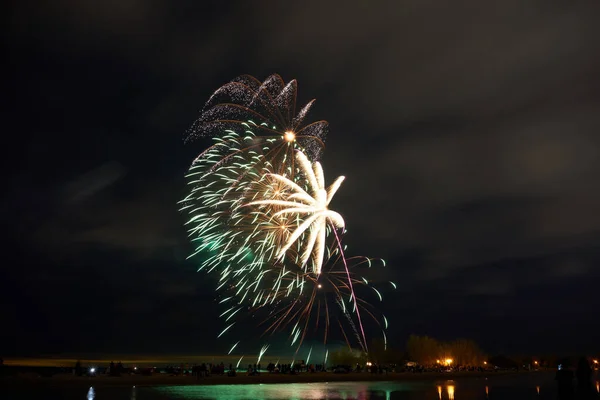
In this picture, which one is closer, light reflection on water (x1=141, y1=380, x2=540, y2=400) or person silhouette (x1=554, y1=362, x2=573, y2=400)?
light reflection on water (x1=141, y1=380, x2=540, y2=400)

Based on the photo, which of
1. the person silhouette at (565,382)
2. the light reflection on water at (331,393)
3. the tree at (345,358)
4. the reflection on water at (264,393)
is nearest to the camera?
the reflection on water at (264,393)

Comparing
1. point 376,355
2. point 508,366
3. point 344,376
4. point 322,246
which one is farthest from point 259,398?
point 508,366

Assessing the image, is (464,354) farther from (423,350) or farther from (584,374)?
(584,374)

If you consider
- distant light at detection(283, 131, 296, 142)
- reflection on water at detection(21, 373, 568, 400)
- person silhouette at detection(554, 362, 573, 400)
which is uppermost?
distant light at detection(283, 131, 296, 142)

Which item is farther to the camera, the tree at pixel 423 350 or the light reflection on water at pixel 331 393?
the tree at pixel 423 350

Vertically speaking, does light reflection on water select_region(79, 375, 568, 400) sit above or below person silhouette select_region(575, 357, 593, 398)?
below

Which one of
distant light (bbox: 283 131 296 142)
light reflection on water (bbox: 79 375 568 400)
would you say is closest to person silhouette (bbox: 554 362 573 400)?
light reflection on water (bbox: 79 375 568 400)

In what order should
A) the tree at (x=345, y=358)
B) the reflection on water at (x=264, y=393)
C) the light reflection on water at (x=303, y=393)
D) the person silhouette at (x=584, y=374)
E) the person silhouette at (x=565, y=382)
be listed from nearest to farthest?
1. the reflection on water at (x=264, y=393)
2. the light reflection on water at (x=303, y=393)
3. the person silhouette at (x=565, y=382)
4. the person silhouette at (x=584, y=374)
5. the tree at (x=345, y=358)

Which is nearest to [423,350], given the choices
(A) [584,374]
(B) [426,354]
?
(B) [426,354]

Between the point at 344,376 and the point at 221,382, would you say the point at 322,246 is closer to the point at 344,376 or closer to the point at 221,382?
the point at 221,382

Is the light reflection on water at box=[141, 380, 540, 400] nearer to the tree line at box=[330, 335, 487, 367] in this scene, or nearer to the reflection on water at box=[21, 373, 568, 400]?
the reflection on water at box=[21, 373, 568, 400]

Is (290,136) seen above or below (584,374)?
above

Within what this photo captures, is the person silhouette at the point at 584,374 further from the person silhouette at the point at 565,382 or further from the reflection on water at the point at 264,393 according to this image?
the person silhouette at the point at 565,382

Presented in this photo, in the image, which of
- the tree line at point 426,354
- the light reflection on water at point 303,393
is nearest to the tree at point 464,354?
the tree line at point 426,354
